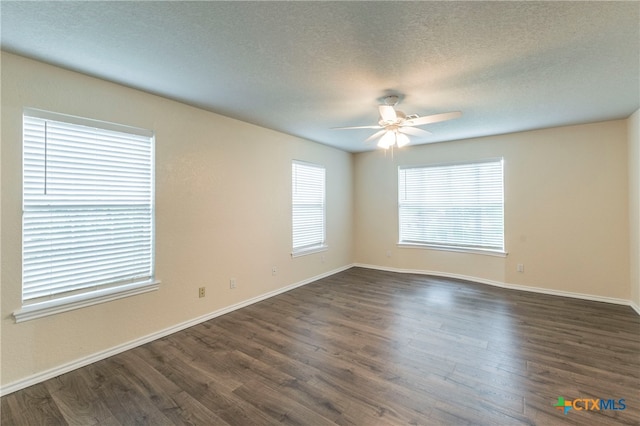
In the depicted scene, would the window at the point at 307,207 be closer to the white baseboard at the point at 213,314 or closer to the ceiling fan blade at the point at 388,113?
the white baseboard at the point at 213,314

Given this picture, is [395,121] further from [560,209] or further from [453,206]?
[560,209]

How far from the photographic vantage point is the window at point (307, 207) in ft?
14.9

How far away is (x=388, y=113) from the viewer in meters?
2.58

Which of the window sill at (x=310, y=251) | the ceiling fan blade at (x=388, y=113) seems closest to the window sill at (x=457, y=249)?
the window sill at (x=310, y=251)

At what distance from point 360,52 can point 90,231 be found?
2688 millimetres

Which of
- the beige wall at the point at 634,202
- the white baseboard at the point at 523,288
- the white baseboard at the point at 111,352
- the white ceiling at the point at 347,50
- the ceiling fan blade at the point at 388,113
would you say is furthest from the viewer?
the white baseboard at the point at 523,288

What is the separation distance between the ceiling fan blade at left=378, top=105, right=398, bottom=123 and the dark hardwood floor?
7.09 ft

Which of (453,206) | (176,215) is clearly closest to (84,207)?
(176,215)

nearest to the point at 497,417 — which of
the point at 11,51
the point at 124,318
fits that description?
the point at 124,318

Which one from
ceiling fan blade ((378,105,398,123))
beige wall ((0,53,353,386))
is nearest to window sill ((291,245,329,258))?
beige wall ((0,53,353,386))

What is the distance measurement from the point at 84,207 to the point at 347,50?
2.51m

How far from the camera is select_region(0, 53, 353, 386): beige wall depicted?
2.04 m

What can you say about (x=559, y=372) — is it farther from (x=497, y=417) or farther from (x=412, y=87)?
(x=412, y=87)

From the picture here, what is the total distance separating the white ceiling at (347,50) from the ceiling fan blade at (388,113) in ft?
0.73
